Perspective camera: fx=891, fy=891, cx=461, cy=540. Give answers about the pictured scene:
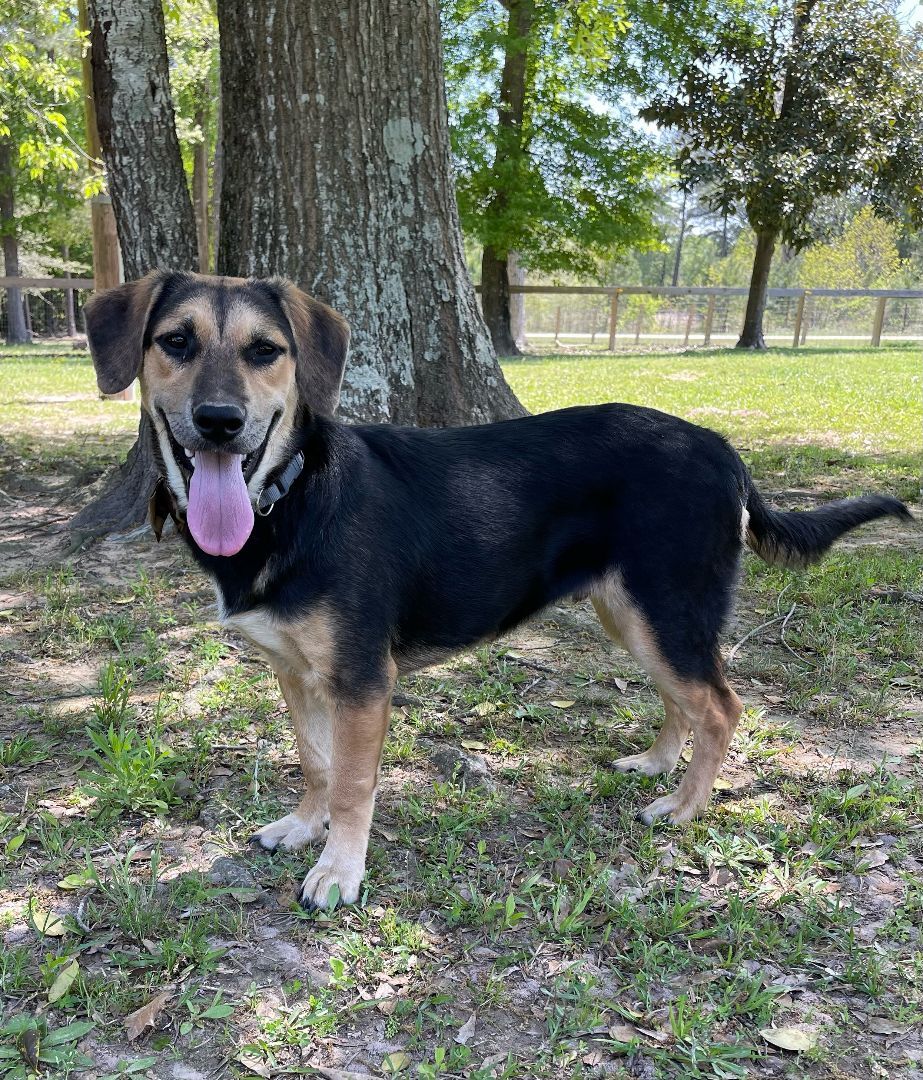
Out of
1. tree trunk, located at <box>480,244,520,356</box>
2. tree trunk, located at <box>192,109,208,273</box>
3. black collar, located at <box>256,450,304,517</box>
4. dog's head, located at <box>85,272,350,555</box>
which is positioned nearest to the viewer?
dog's head, located at <box>85,272,350,555</box>

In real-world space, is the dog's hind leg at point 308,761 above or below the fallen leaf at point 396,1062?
above

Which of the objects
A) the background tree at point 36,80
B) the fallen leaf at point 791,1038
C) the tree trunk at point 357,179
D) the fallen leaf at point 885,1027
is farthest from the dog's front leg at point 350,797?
the background tree at point 36,80

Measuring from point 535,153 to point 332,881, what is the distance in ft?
85.1

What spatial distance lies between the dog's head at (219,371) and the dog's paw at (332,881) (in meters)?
1.07

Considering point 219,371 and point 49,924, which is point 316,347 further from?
point 49,924

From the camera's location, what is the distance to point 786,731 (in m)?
3.86

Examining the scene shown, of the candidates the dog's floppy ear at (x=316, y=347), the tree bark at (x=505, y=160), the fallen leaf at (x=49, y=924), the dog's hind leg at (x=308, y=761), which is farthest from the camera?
the tree bark at (x=505, y=160)

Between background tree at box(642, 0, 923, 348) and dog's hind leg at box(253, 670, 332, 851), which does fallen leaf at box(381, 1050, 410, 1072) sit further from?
background tree at box(642, 0, 923, 348)

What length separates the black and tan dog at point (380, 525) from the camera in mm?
2865

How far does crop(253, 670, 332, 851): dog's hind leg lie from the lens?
3199mm

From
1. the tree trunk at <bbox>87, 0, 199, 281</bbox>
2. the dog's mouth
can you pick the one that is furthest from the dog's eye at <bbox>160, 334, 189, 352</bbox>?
the tree trunk at <bbox>87, 0, 199, 281</bbox>

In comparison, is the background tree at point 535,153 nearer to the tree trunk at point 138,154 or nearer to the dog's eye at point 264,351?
the tree trunk at point 138,154

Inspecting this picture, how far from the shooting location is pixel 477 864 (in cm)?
305

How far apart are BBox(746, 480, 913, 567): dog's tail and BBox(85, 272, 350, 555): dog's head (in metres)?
1.77
